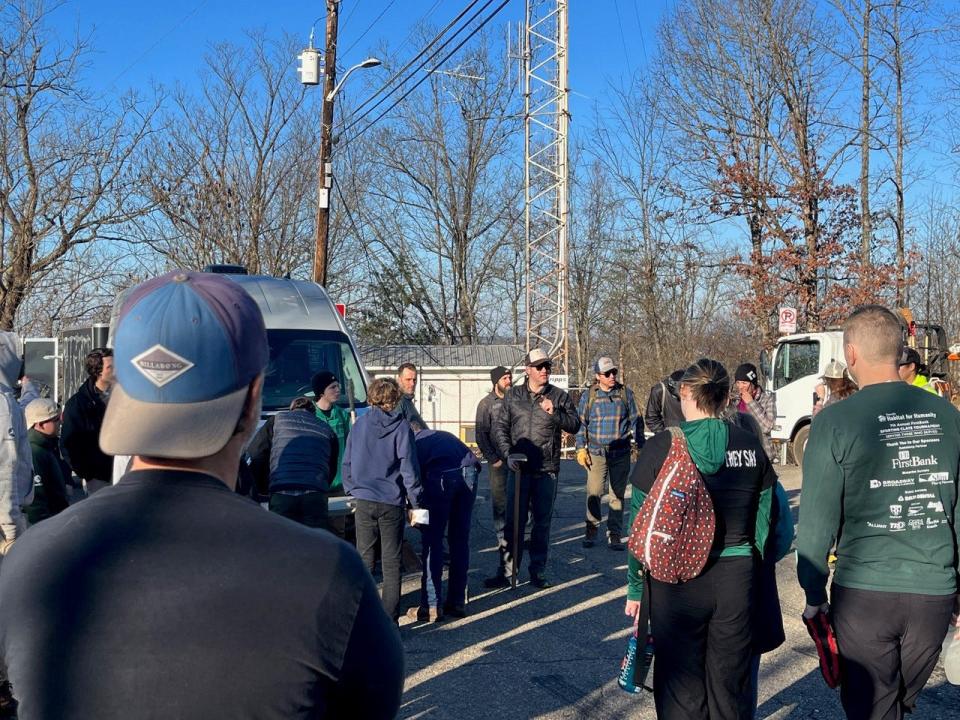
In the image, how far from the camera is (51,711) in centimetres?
133

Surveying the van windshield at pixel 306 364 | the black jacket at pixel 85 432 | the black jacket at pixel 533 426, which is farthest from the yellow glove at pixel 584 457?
the black jacket at pixel 85 432

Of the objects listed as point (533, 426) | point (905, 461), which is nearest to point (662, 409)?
point (533, 426)

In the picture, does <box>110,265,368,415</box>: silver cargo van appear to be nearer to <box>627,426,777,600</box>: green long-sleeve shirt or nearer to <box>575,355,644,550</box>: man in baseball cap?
<box>575,355,644,550</box>: man in baseball cap

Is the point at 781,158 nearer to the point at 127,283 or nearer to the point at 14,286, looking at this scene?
the point at 127,283

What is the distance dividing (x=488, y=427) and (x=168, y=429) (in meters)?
8.21

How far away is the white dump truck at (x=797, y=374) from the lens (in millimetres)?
18375

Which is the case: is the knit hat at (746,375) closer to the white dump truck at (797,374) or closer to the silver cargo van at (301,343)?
the silver cargo van at (301,343)

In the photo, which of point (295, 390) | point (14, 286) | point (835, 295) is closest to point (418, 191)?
point (835, 295)

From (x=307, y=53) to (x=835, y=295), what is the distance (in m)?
15.7

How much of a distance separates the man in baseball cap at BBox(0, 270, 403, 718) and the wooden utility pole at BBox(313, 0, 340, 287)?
1655cm

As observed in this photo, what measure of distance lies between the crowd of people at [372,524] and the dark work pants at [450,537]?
2 cm

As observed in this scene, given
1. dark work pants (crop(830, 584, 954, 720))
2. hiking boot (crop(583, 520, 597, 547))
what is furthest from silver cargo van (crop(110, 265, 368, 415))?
dark work pants (crop(830, 584, 954, 720))

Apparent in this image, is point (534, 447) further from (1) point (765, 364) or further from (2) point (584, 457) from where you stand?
(1) point (765, 364)

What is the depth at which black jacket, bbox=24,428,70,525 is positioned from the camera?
6270 millimetres
